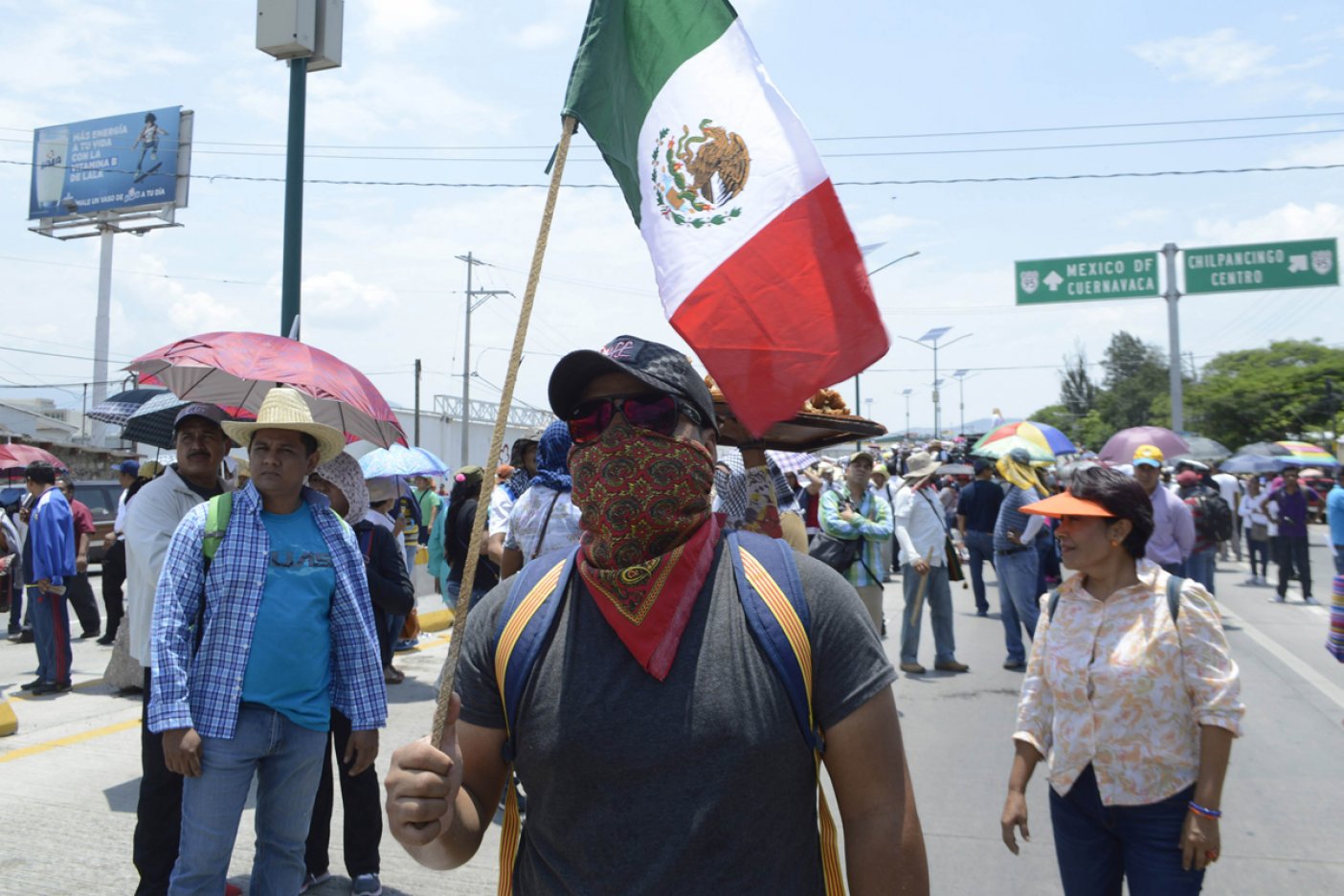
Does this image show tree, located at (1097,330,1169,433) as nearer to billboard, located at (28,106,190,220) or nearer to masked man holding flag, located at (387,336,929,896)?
billboard, located at (28,106,190,220)

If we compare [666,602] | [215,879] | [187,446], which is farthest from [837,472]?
Answer: [666,602]

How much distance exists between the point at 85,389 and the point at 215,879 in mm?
51593

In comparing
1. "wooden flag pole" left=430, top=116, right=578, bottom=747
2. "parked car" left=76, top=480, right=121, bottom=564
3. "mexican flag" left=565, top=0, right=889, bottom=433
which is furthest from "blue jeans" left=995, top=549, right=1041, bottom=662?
"parked car" left=76, top=480, right=121, bottom=564

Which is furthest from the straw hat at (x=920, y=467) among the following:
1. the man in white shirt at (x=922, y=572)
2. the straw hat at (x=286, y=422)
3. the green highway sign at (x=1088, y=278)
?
the green highway sign at (x=1088, y=278)

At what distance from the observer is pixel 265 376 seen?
4.46 metres

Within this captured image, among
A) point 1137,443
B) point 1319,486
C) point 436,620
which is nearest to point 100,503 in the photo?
point 436,620

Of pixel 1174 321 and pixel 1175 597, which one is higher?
pixel 1174 321

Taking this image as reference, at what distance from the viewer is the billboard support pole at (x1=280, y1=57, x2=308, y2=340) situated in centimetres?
704

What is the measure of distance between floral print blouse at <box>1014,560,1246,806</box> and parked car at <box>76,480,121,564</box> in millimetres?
20078

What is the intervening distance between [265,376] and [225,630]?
1373mm

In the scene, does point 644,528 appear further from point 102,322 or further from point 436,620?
point 102,322

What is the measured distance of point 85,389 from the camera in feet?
157

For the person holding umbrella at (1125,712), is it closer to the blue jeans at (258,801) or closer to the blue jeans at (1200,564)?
the blue jeans at (258,801)

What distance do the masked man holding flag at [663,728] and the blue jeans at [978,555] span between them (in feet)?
37.1
